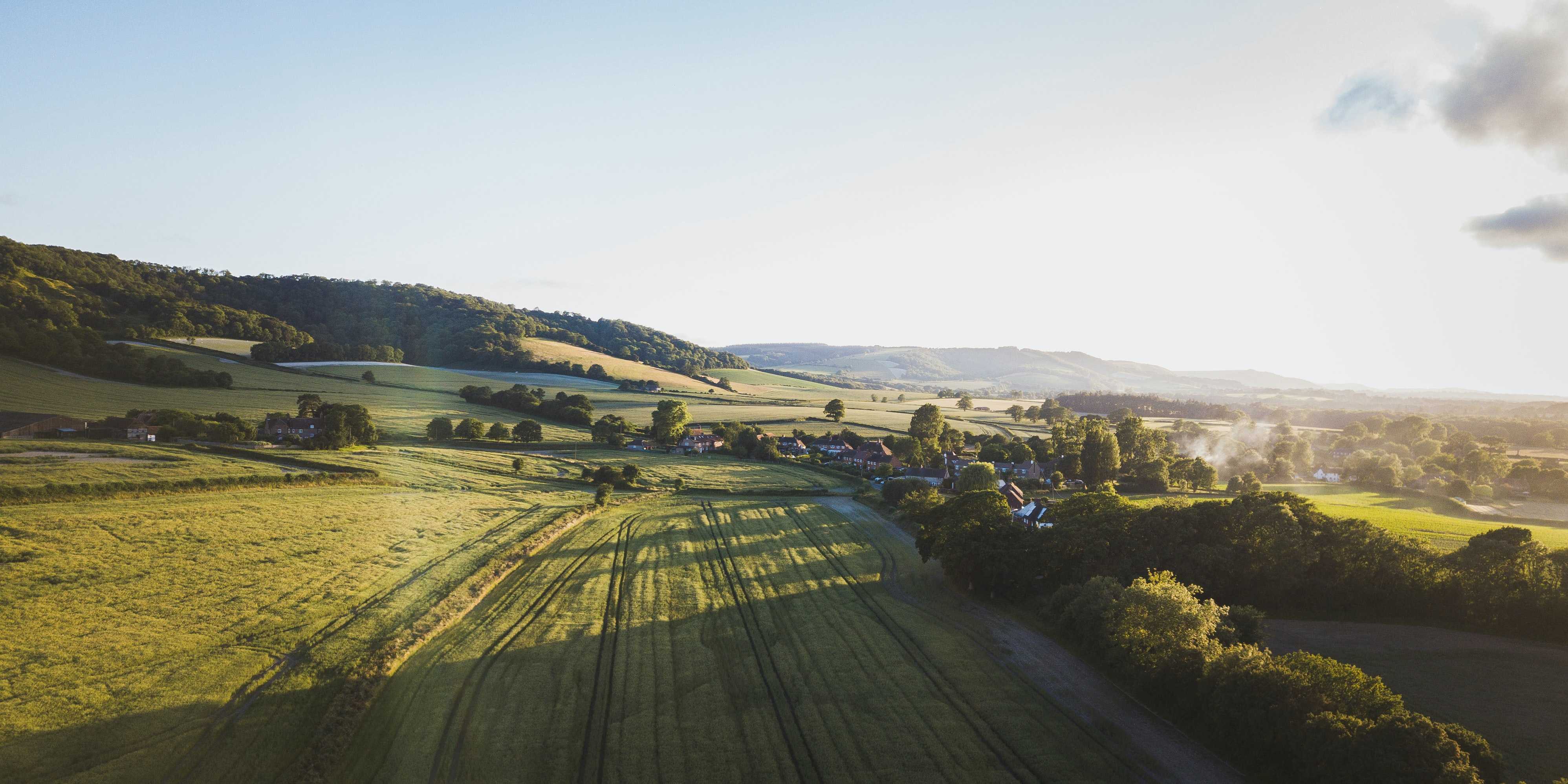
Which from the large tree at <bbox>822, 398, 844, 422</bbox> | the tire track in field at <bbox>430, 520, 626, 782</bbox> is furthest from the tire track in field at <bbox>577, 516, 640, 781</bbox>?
the large tree at <bbox>822, 398, 844, 422</bbox>

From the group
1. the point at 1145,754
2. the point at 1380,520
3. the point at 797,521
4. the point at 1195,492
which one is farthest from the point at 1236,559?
the point at 1195,492

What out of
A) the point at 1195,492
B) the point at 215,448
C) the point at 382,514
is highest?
the point at 215,448

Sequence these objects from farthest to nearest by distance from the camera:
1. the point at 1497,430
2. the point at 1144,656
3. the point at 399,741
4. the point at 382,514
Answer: the point at 1497,430 → the point at 382,514 → the point at 1144,656 → the point at 399,741

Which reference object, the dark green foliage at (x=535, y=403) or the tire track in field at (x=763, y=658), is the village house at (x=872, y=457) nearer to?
the dark green foliage at (x=535, y=403)

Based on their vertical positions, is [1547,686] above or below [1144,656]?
below

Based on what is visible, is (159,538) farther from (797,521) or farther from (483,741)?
(797,521)

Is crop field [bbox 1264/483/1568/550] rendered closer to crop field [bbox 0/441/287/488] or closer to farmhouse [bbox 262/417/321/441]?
crop field [bbox 0/441/287/488]

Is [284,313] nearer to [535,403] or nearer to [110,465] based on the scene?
[535,403]

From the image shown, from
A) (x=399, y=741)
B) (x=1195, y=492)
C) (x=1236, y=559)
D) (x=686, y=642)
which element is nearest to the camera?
(x=399, y=741)
